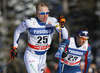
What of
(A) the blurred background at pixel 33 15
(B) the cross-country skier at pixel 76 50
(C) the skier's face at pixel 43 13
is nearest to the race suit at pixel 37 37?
(C) the skier's face at pixel 43 13

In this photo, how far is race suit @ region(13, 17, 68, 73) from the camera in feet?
21.1

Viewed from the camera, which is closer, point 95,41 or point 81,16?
point 95,41

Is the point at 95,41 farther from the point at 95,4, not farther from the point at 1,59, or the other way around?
the point at 1,59

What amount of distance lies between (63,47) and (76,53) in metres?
0.47

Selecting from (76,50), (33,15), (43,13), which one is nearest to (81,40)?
(76,50)

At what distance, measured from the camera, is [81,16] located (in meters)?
15.2

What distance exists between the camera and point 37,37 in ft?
21.2

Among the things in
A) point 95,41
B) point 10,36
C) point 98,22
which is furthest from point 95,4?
point 10,36

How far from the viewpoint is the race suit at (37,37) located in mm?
6434

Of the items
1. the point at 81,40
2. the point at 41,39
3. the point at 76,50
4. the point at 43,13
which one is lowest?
the point at 76,50

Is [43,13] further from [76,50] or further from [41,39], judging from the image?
[76,50]

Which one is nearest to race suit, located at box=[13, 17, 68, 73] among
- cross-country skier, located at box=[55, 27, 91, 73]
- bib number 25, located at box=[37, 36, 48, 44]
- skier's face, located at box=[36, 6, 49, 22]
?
bib number 25, located at box=[37, 36, 48, 44]

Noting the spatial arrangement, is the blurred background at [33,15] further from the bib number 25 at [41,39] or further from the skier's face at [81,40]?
the bib number 25 at [41,39]

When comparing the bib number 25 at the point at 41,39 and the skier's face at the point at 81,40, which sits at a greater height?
the bib number 25 at the point at 41,39
